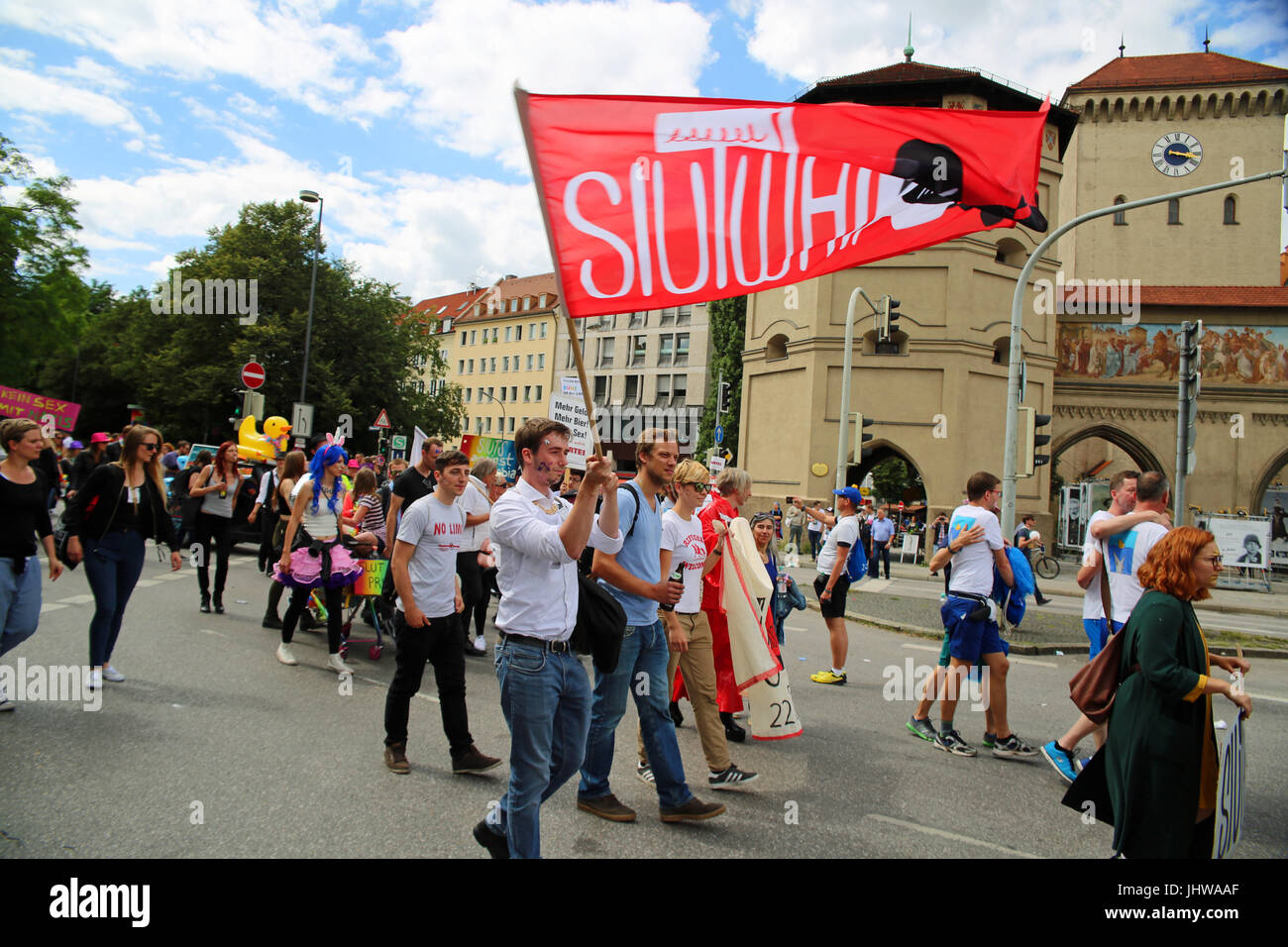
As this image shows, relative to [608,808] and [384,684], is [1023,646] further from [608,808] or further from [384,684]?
[608,808]

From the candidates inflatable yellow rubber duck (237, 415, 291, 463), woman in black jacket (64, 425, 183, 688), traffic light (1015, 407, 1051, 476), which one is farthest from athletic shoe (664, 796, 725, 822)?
inflatable yellow rubber duck (237, 415, 291, 463)

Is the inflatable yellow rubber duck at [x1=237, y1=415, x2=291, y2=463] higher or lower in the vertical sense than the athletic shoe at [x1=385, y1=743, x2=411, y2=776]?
higher

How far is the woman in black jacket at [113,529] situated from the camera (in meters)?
6.34

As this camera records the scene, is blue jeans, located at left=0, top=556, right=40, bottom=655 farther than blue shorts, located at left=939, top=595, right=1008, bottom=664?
No

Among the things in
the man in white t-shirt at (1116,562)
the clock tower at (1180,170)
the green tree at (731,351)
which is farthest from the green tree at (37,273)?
the clock tower at (1180,170)

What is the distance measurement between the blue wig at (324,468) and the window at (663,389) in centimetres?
5939

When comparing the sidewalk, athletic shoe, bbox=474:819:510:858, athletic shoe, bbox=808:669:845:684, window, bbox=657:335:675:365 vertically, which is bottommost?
the sidewalk

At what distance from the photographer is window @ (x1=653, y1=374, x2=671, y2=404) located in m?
67.1

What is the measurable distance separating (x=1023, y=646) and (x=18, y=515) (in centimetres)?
1098

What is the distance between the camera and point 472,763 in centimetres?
505

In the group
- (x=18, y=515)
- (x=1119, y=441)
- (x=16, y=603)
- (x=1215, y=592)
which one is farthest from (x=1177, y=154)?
(x=16, y=603)

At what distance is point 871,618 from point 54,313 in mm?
34904

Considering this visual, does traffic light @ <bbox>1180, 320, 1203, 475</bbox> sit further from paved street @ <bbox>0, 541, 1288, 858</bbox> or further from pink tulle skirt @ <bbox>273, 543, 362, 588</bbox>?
pink tulle skirt @ <bbox>273, 543, 362, 588</bbox>

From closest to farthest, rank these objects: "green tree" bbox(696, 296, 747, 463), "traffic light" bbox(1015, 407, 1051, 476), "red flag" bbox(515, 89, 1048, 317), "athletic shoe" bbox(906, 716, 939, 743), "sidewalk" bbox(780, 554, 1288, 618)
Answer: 1. "red flag" bbox(515, 89, 1048, 317)
2. "athletic shoe" bbox(906, 716, 939, 743)
3. "traffic light" bbox(1015, 407, 1051, 476)
4. "sidewalk" bbox(780, 554, 1288, 618)
5. "green tree" bbox(696, 296, 747, 463)
